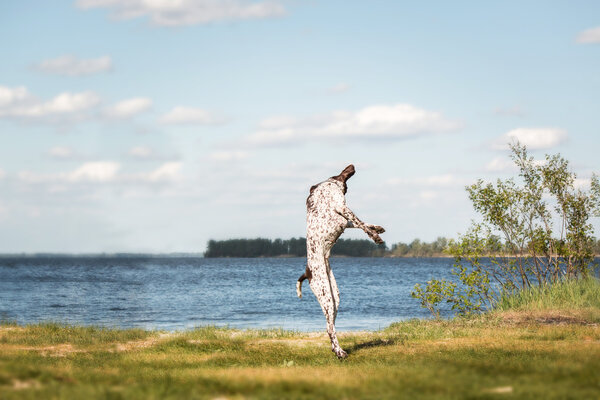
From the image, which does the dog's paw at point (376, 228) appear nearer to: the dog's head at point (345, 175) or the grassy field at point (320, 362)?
the dog's head at point (345, 175)

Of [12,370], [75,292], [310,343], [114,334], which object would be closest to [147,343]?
[114,334]

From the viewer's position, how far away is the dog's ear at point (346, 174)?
42.9 ft

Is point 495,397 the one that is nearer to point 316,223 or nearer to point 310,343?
point 316,223

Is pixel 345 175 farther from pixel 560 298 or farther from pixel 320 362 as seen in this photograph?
pixel 560 298

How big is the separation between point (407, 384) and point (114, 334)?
1173cm

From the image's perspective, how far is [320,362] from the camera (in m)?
12.1

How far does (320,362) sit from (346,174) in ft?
11.9

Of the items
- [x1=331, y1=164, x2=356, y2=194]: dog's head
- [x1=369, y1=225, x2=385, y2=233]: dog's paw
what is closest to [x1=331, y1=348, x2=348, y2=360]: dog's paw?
[x1=369, y1=225, x2=385, y2=233]: dog's paw

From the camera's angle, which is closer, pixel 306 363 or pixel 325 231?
pixel 306 363

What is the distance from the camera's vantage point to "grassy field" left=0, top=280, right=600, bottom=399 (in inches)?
309

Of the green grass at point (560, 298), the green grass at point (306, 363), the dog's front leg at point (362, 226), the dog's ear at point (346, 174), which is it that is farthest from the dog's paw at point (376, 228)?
the green grass at point (560, 298)

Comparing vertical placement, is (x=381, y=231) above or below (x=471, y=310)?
above

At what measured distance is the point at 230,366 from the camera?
39.0 ft

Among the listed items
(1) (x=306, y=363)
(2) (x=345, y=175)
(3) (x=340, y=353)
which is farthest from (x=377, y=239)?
(1) (x=306, y=363)
